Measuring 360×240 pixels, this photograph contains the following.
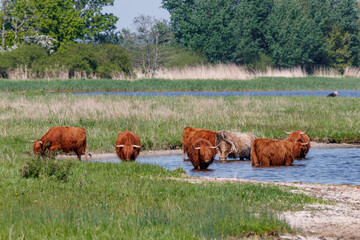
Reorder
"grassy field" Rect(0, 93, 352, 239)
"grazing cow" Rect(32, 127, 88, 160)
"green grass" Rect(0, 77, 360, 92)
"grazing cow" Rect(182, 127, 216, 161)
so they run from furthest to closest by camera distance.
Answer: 1. "green grass" Rect(0, 77, 360, 92)
2. "grazing cow" Rect(182, 127, 216, 161)
3. "grazing cow" Rect(32, 127, 88, 160)
4. "grassy field" Rect(0, 93, 352, 239)

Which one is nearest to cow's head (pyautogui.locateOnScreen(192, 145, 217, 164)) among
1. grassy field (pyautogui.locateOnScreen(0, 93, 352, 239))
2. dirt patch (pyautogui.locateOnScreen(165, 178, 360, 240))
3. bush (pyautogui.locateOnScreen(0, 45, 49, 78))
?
grassy field (pyautogui.locateOnScreen(0, 93, 352, 239))

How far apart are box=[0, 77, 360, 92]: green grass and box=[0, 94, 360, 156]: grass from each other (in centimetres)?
1810

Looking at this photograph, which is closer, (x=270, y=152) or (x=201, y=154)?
(x=201, y=154)

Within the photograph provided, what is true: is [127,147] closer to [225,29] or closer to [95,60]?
[95,60]

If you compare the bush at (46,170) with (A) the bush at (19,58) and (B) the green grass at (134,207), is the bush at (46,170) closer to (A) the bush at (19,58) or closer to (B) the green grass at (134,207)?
(B) the green grass at (134,207)

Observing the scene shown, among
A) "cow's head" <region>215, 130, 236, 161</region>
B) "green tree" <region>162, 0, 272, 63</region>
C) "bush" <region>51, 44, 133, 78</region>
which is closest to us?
"cow's head" <region>215, 130, 236, 161</region>

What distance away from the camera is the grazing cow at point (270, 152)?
15891 millimetres

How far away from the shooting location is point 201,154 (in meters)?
15.6

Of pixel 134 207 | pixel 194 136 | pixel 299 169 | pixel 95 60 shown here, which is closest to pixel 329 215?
pixel 134 207

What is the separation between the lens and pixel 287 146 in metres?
16.1

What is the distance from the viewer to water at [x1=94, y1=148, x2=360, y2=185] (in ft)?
47.5

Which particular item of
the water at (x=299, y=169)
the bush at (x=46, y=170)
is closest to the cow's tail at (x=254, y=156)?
the water at (x=299, y=169)

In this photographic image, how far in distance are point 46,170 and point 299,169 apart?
23.0 ft

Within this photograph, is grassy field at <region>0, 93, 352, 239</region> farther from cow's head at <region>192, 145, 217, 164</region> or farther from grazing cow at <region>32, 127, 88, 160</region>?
cow's head at <region>192, 145, 217, 164</region>
